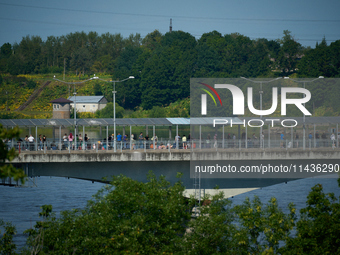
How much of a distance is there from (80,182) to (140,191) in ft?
128

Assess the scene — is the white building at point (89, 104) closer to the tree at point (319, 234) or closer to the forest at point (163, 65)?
the forest at point (163, 65)

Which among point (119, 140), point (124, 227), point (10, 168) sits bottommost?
point (124, 227)

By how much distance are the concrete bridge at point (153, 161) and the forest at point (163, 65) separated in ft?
204

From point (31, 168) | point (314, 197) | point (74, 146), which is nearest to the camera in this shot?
point (314, 197)

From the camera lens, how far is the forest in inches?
4545

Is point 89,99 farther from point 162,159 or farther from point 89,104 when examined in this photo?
point 162,159

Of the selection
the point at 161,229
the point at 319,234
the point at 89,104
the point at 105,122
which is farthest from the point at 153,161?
the point at 89,104

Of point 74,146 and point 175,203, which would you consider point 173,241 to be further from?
point 74,146

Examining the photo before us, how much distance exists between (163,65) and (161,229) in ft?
311

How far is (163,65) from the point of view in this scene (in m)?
120

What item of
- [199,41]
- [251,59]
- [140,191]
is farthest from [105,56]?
[140,191]

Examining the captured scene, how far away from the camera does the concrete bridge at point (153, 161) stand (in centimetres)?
3647

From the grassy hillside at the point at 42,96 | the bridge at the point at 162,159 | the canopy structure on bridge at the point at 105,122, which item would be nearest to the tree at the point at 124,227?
→ the bridge at the point at 162,159

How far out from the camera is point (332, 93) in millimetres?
99438
